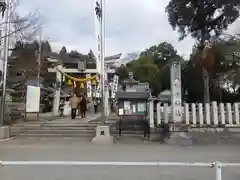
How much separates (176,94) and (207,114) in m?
1.66

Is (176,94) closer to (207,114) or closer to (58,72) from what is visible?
(207,114)

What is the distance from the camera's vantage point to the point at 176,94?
15172 millimetres

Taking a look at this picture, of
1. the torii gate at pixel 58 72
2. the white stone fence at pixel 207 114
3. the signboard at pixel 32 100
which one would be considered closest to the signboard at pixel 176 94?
the white stone fence at pixel 207 114

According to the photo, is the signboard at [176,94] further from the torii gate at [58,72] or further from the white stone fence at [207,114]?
the torii gate at [58,72]

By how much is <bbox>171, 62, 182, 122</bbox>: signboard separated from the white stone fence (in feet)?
1.08

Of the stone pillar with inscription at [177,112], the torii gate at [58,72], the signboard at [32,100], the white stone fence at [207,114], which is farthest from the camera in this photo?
the torii gate at [58,72]

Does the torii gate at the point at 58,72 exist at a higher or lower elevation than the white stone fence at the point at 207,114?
higher

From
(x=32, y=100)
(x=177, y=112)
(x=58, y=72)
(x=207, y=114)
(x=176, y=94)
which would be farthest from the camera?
(x=58, y=72)

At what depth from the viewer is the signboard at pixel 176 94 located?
15.1 meters

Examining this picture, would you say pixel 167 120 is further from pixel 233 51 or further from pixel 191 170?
pixel 233 51

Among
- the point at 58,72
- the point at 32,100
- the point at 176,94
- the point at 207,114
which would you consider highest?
the point at 58,72

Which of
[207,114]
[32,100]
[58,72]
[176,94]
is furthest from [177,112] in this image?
[58,72]

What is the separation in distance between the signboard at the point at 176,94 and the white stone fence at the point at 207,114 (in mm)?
329

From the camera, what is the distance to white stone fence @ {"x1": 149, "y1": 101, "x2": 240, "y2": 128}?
606 inches
